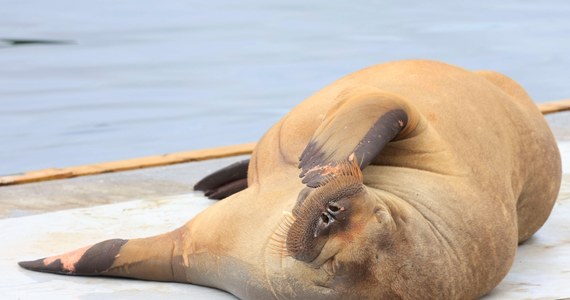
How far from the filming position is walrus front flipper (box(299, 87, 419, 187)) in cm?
303

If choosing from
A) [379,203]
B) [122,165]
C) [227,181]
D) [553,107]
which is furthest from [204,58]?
[379,203]

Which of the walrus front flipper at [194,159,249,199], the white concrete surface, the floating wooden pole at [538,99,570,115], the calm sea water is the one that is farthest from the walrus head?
the calm sea water

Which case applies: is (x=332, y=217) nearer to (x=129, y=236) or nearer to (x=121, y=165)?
(x=129, y=236)

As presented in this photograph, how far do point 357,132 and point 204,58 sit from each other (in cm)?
708

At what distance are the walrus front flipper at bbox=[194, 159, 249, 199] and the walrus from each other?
795mm

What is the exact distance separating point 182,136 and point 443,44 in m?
3.60

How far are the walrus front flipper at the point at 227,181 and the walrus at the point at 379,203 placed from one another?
80cm

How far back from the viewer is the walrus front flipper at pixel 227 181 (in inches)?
184

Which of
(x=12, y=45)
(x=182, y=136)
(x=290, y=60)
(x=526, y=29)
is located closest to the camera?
(x=182, y=136)

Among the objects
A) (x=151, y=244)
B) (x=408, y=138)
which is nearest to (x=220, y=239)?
(x=151, y=244)

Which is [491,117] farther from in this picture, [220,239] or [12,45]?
[12,45]

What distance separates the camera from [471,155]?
352 cm

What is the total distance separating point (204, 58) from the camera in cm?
1014

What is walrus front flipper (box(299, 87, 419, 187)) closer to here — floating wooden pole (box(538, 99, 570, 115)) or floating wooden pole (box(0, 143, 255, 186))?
floating wooden pole (box(0, 143, 255, 186))
